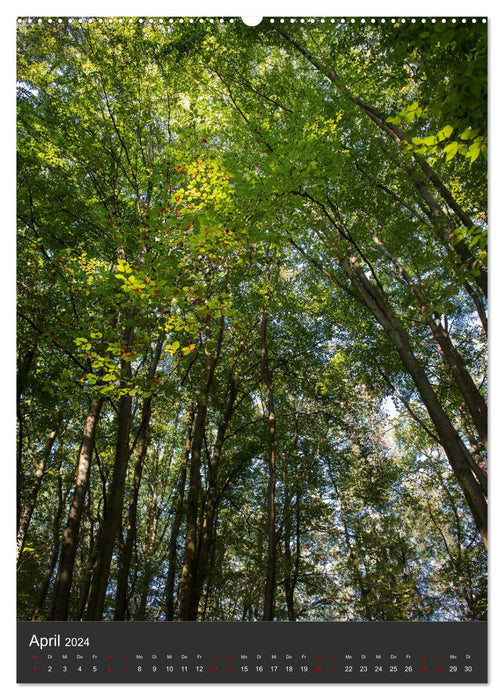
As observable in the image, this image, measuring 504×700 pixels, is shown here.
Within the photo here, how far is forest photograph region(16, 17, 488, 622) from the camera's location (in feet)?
9.53

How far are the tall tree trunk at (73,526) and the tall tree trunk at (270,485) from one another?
2942 millimetres

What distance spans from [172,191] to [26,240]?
55.4 inches

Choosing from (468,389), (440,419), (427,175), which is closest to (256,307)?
(427,175)

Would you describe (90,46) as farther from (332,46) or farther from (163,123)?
(332,46)

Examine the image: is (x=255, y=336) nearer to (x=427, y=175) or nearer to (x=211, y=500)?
(x=211, y=500)

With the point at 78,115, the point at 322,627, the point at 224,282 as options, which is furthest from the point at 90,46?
the point at 322,627

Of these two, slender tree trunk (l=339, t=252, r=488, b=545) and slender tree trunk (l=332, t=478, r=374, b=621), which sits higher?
slender tree trunk (l=339, t=252, r=488, b=545)

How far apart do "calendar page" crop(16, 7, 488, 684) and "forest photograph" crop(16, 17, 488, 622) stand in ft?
0.14

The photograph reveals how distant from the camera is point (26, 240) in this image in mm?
3557

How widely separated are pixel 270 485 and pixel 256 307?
10.3 ft

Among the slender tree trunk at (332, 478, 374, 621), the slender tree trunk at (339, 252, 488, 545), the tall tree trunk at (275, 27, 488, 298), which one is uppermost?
the tall tree trunk at (275, 27, 488, 298)

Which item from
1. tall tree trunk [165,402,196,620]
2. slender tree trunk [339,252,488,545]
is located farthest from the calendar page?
tall tree trunk [165,402,196,620]

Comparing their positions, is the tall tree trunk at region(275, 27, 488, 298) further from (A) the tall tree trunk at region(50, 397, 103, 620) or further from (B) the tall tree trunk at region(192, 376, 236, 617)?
(B) the tall tree trunk at region(192, 376, 236, 617)
